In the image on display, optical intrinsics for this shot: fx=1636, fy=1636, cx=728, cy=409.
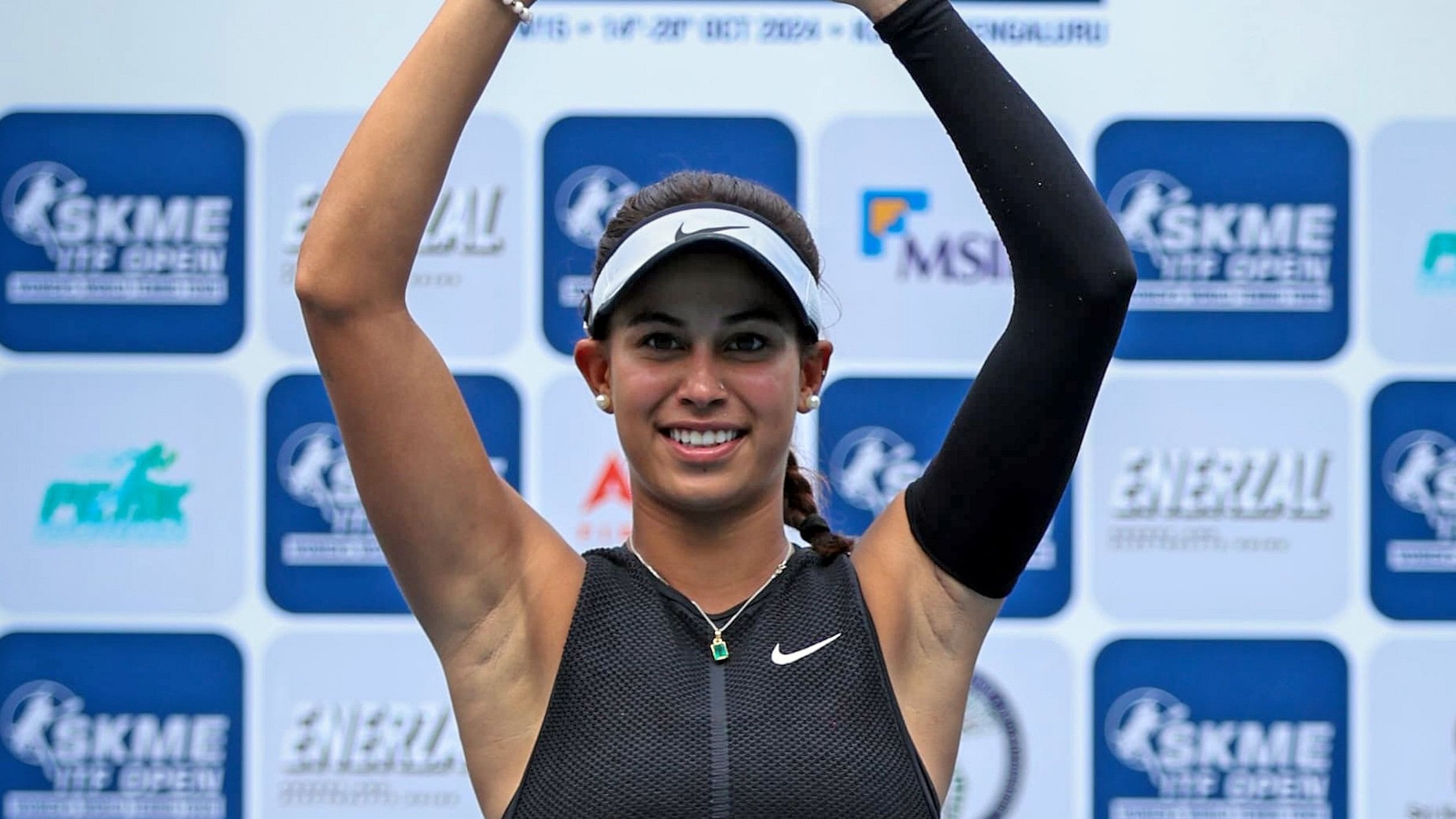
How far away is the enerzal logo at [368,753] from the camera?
2.15 metres

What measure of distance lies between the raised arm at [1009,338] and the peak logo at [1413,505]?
1.24 meters

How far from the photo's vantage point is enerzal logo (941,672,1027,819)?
2.15 m

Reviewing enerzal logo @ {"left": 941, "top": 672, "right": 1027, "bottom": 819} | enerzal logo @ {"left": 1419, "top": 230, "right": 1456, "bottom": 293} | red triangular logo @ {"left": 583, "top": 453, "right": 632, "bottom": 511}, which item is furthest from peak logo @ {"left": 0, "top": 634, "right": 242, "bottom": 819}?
enerzal logo @ {"left": 1419, "top": 230, "right": 1456, "bottom": 293}


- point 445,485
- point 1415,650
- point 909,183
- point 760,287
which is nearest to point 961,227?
point 909,183

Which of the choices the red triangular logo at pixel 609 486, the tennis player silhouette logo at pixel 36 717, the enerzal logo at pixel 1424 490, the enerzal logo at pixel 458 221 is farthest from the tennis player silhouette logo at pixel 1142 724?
the tennis player silhouette logo at pixel 36 717

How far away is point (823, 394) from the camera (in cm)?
215

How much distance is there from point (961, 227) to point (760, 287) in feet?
3.66

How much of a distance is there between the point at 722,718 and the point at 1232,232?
54.2 inches

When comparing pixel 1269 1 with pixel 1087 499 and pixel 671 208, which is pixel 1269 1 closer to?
pixel 1087 499

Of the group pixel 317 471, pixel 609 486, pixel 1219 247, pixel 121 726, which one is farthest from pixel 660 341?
pixel 121 726

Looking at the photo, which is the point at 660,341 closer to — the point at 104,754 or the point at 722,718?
the point at 722,718

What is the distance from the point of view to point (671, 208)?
1.13 meters

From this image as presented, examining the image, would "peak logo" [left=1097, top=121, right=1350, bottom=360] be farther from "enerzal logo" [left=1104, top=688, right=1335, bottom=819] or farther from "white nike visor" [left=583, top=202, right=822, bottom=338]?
"white nike visor" [left=583, top=202, right=822, bottom=338]

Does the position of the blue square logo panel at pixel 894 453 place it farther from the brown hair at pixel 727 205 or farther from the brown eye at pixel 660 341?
the brown eye at pixel 660 341
